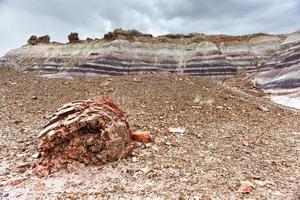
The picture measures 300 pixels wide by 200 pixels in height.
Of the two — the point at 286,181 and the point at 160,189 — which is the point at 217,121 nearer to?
the point at 286,181

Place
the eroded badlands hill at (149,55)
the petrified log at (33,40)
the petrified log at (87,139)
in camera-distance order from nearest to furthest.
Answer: the petrified log at (87,139), the eroded badlands hill at (149,55), the petrified log at (33,40)

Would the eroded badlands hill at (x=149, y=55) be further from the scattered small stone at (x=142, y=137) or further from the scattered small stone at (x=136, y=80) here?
the scattered small stone at (x=142, y=137)

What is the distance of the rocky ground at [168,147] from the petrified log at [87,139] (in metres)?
0.24

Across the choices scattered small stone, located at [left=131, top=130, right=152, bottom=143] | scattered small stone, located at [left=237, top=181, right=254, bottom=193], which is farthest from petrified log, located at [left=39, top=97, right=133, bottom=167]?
scattered small stone, located at [left=237, top=181, right=254, bottom=193]

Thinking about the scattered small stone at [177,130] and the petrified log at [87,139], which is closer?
the petrified log at [87,139]

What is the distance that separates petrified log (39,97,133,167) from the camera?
27.5 ft

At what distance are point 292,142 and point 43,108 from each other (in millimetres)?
7441

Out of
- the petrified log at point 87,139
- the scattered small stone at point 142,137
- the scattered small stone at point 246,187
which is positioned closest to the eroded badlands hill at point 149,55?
the scattered small stone at point 142,137

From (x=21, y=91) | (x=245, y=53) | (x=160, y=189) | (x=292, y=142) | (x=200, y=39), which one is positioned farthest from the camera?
(x=200, y=39)

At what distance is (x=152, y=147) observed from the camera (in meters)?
9.26

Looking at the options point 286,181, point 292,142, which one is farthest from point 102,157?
point 292,142

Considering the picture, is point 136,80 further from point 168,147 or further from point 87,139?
point 87,139

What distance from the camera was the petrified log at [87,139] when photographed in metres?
8.39

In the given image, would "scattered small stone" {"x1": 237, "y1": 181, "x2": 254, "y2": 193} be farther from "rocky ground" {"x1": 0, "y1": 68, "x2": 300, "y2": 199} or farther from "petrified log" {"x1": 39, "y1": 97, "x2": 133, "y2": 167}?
"petrified log" {"x1": 39, "y1": 97, "x2": 133, "y2": 167}
